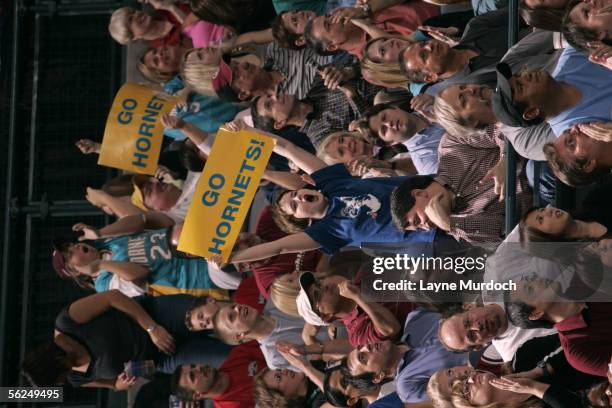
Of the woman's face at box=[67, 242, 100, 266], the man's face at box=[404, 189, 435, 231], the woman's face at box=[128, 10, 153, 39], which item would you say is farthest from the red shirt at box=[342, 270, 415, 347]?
the woman's face at box=[128, 10, 153, 39]

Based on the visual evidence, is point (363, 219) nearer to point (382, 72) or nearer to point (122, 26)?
point (382, 72)

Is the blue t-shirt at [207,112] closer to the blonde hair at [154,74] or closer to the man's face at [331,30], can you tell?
the blonde hair at [154,74]

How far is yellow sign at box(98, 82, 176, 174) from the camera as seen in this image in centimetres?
689

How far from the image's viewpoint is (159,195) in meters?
7.10

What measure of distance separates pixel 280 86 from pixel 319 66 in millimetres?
290

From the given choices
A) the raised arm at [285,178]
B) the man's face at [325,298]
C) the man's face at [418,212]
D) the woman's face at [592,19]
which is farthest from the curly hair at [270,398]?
the woman's face at [592,19]

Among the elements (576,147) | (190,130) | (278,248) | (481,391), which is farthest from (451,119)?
(190,130)

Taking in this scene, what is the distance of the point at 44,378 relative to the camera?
20.2 ft

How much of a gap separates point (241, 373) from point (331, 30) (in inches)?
79.4

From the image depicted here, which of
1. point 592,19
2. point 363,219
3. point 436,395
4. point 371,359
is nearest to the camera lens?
point 592,19

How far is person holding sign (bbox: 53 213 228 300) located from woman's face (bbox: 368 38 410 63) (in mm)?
1746

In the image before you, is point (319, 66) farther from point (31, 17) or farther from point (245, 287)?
point (31, 17)

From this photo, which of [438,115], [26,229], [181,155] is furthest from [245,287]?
[26,229]

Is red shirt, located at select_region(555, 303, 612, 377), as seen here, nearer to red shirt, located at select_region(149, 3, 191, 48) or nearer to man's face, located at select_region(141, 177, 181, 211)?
man's face, located at select_region(141, 177, 181, 211)
